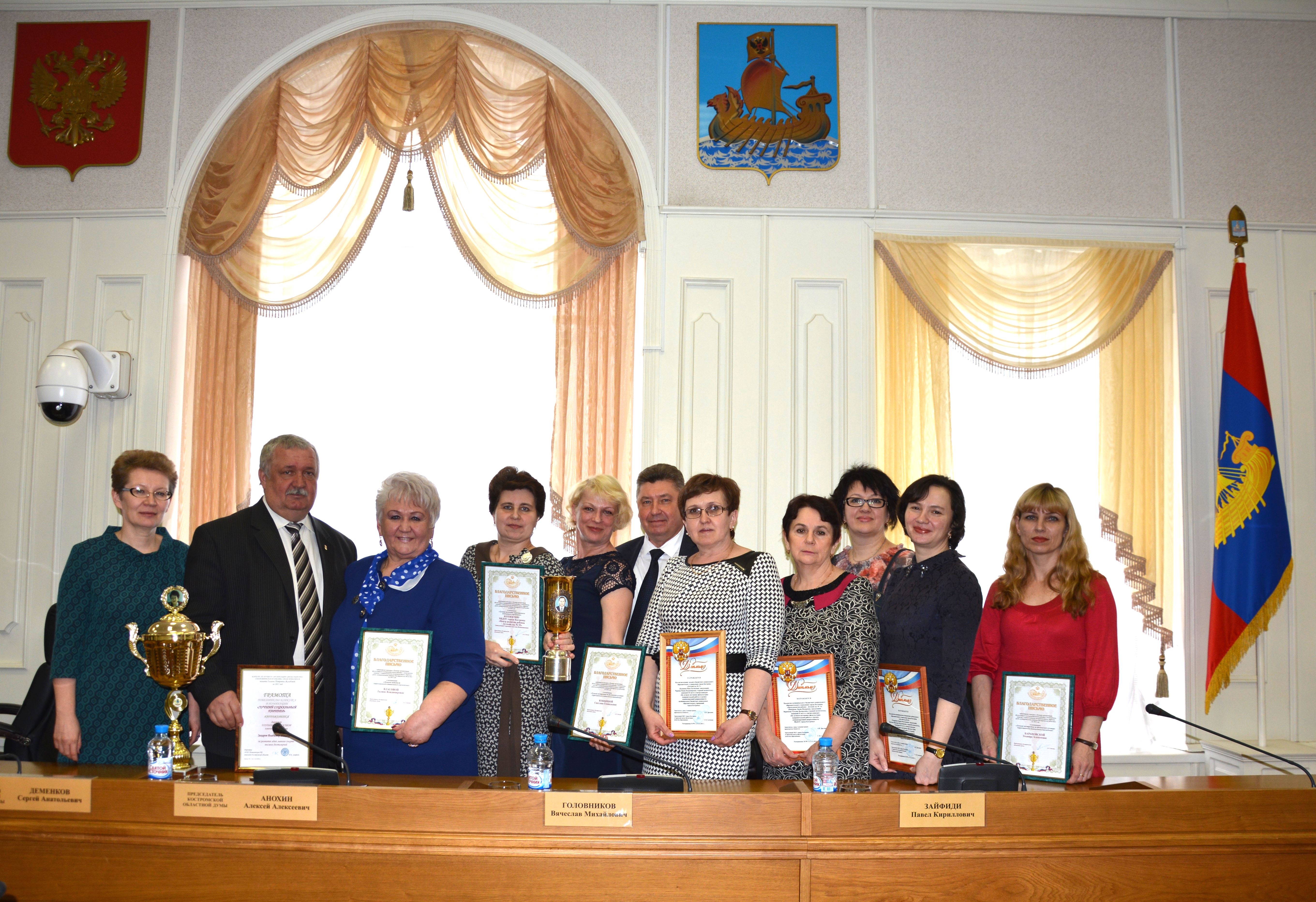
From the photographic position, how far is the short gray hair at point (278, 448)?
319 centimetres

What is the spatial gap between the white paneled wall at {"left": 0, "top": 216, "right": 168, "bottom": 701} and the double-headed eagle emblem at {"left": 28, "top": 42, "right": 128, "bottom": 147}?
47 centimetres

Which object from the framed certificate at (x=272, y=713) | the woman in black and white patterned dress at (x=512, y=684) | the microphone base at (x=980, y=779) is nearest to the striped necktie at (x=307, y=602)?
the woman in black and white patterned dress at (x=512, y=684)

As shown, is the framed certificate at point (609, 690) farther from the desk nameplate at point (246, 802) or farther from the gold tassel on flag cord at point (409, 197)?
the gold tassel on flag cord at point (409, 197)

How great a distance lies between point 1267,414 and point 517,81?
13.4 ft

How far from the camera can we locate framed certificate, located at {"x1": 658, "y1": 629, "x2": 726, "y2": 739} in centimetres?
271

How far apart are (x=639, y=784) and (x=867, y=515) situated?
4.83 ft

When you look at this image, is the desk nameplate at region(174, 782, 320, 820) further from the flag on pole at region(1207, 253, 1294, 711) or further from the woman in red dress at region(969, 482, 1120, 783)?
the flag on pole at region(1207, 253, 1294, 711)

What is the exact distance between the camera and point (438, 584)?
2859 millimetres

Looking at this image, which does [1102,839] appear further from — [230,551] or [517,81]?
[517,81]

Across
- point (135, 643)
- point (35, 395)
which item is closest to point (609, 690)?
point (135, 643)

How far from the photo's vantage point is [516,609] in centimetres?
312

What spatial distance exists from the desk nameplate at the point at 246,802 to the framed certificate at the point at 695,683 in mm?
1000

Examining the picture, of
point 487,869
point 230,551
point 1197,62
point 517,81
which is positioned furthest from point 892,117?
point 487,869

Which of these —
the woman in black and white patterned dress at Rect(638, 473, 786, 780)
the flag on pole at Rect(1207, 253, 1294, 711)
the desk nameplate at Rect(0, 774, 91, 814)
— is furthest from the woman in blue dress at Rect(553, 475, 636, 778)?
the flag on pole at Rect(1207, 253, 1294, 711)
